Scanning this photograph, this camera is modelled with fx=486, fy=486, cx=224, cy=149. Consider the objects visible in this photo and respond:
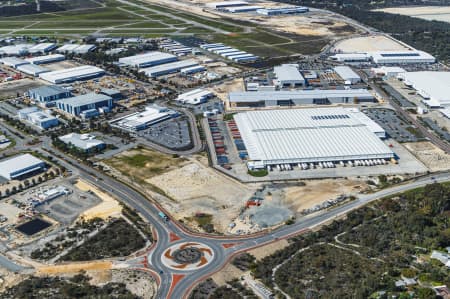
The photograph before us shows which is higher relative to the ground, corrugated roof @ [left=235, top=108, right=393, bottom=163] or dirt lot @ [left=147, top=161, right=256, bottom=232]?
corrugated roof @ [left=235, top=108, right=393, bottom=163]

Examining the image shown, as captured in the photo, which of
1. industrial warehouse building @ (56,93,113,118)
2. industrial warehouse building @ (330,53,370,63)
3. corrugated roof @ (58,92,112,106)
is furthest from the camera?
industrial warehouse building @ (330,53,370,63)

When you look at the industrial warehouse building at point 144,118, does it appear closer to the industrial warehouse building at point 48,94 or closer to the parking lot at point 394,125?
the industrial warehouse building at point 48,94

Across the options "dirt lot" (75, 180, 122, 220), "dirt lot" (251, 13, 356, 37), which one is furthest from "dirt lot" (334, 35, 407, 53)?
"dirt lot" (75, 180, 122, 220)

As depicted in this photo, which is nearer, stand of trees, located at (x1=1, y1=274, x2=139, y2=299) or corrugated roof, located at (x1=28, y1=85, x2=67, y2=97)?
stand of trees, located at (x1=1, y1=274, x2=139, y2=299)

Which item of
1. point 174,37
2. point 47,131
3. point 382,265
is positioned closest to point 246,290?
point 382,265

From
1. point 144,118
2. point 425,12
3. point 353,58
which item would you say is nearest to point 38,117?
point 144,118

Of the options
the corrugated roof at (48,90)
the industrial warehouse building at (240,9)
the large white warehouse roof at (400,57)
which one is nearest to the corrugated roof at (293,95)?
the large white warehouse roof at (400,57)

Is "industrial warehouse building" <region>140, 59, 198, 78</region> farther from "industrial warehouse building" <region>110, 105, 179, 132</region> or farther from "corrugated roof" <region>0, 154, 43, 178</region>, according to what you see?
"corrugated roof" <region>0, 154, 43, 178</region>
